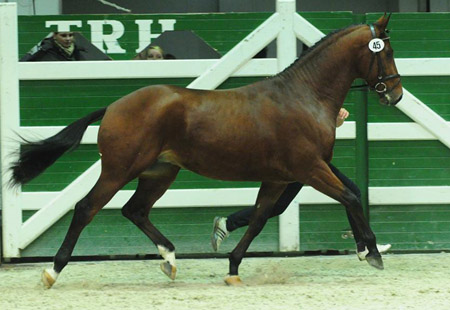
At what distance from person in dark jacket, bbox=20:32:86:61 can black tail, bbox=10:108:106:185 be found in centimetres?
117

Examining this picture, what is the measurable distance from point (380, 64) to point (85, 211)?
262 centimetres

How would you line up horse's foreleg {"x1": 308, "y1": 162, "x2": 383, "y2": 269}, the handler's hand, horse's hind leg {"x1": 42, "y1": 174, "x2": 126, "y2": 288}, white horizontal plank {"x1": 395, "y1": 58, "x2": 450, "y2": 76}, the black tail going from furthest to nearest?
white horizontal plank {"x1": 395, "y1": 58, "x2": 450, "y2": 76}
the handler's hand
the black tail
horse's foreleg {"x1": 308, "y1": 162, "x2": 383, "y2": 269}
horse's hind leg {"x1": 42, "y1": 174, "x2": 126, "y2": 288}

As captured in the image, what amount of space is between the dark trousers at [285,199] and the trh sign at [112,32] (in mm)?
1792

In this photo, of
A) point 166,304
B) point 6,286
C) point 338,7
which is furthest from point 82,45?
point 338,7

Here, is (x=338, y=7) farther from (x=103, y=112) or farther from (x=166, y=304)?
(x=166, y=304)

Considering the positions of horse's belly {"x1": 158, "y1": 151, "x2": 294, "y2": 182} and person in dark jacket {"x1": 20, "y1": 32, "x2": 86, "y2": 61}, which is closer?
horse's belly {"x1": 158, "y1": 151, "x2": 294, "y2": 182}

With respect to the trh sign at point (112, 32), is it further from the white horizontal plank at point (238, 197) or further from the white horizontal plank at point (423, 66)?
the white horizontal plank at point (423, 66)

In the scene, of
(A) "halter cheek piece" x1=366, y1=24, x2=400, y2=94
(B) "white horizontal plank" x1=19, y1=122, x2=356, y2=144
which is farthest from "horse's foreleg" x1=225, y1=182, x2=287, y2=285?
(B) "white horizontal plank" x1=19, y1=122, x2=356, y2=144

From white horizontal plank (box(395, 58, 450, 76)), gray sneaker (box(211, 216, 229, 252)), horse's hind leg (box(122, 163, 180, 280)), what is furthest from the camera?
white horizontal plank (box(395, 58, 450, 76))

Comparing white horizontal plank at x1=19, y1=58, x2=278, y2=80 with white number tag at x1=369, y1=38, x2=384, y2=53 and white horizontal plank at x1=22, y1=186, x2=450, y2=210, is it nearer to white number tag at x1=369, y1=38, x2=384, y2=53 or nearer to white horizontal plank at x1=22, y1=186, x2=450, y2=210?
white horizontal plank at x1=22, y1=186, x2=450, y2=210

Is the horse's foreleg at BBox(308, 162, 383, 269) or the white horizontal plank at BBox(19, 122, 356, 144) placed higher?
the white horizontal plank at BBox(19, 122, 356, 144)

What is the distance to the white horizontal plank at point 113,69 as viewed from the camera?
8.15 m

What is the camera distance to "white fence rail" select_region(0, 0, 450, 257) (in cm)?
812

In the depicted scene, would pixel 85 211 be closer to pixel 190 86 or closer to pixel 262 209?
pixel 262 209
